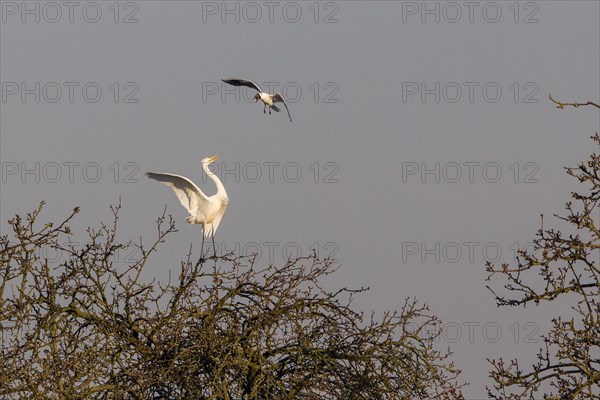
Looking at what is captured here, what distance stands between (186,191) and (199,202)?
0.77ft

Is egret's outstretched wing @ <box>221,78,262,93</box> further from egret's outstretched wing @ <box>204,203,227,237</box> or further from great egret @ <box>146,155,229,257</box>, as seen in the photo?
egret's outstretched wing @ <box>204,203,227,237</box>

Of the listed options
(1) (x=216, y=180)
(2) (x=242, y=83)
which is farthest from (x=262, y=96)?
(1) (x=216, y=180)

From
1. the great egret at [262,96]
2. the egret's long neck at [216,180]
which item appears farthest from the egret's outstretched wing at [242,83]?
the egret's long neck at [216,180]

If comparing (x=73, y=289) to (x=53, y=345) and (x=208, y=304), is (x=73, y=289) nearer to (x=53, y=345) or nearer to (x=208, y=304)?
(x=53, y=345)

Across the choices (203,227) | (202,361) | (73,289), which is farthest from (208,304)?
(203,227)

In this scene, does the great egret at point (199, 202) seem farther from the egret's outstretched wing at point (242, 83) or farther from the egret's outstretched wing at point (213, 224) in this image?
the egret's outstretched wing at point (242, 83)

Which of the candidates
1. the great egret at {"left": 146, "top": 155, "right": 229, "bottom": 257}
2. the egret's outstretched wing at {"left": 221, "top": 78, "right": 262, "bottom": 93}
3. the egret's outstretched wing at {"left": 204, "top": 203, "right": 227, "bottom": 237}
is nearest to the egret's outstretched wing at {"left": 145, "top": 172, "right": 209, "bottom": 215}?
the great egret at {"left": 146, "top": 155, "right": 229, "bottom": 257}

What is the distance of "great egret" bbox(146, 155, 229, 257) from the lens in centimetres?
1591

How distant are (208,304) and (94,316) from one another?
0.88 m

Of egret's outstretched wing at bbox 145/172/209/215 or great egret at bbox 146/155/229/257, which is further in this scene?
great egret at bbox 146/155/229/257

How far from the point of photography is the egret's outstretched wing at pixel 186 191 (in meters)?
15.8

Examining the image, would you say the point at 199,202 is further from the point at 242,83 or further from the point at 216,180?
the point at 242,83

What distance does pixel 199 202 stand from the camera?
16.2 metres

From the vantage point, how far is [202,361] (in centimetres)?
909
